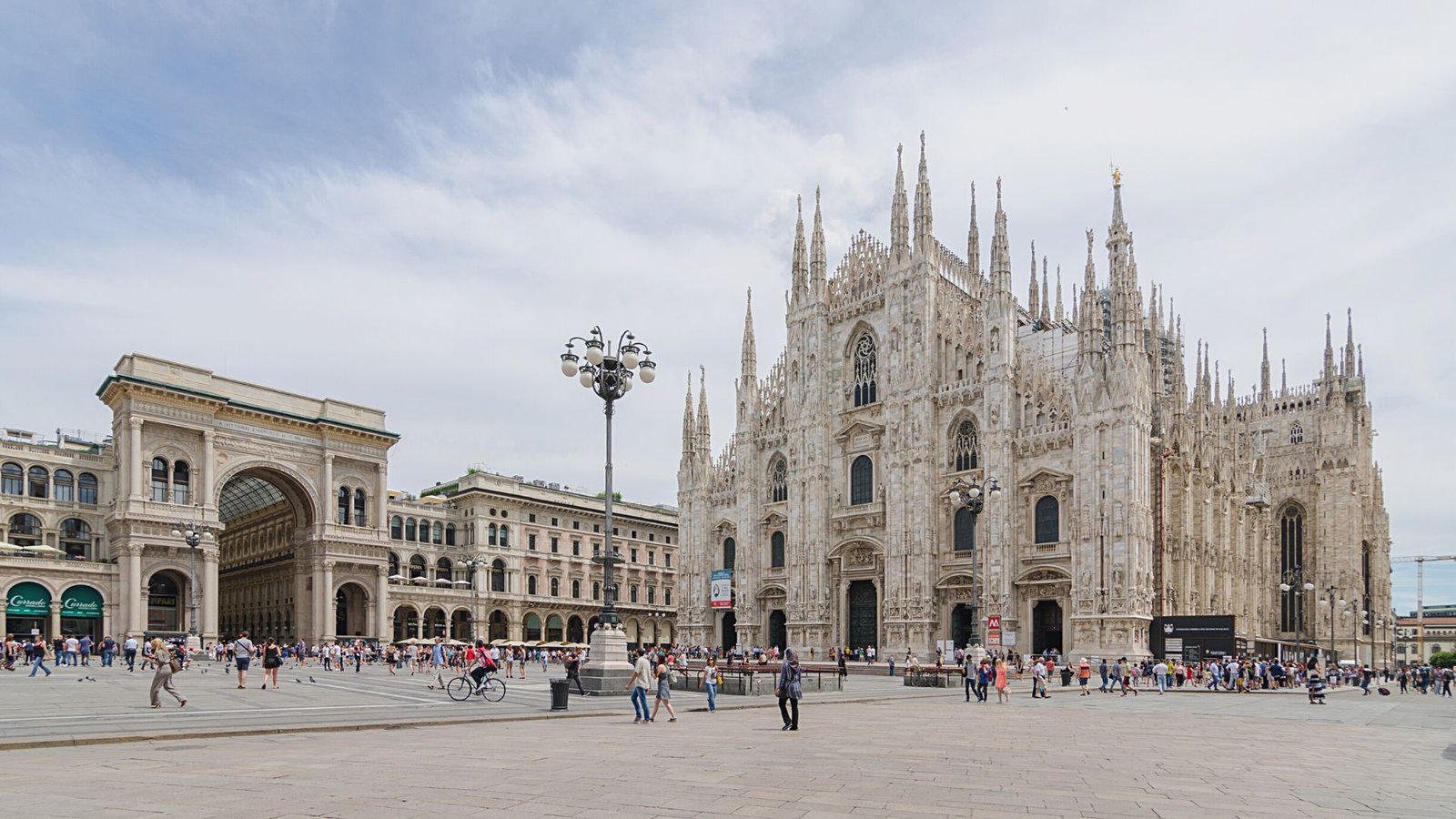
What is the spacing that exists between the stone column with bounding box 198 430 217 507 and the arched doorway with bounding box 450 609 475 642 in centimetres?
2330

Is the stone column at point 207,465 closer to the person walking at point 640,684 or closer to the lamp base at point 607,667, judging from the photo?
the lamp base at point 607,667

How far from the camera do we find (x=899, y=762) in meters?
13.8

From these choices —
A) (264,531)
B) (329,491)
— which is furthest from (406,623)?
(329,491)

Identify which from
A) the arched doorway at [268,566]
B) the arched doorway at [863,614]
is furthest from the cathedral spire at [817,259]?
the arched doorway at [268,566]

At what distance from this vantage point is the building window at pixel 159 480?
60.1m

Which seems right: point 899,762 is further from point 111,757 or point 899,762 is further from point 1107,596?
point 1107,596

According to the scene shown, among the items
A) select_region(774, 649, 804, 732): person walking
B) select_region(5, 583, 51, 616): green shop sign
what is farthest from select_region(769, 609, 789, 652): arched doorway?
select_region(774, 649, 804, 732): person walking

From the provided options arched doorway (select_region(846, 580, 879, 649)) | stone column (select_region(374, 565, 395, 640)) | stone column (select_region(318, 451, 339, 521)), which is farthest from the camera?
stone column (select_region(374, 565, 395, 640))

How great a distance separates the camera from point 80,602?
58094 millimetres

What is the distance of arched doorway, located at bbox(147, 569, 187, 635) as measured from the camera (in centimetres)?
6312

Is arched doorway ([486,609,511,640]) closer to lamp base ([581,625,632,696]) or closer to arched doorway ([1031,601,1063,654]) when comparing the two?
arched doorway ([1031,601,1063,654])

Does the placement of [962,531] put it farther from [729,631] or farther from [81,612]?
[81,612]

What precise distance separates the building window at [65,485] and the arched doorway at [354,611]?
53.7ft

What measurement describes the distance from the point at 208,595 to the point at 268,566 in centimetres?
1567
